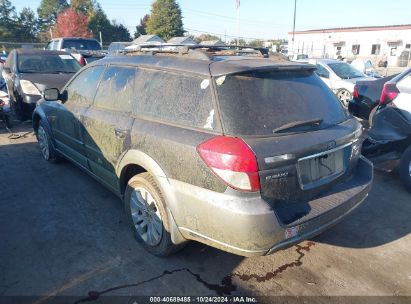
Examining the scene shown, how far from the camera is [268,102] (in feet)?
8.71

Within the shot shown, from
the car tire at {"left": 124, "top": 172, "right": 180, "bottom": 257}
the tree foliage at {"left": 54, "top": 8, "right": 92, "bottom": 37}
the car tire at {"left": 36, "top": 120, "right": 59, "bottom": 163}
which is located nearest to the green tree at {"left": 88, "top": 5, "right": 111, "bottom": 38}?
the tree foliage at {"left": 54, "top": 8, "right": 92, "bottom": 37}

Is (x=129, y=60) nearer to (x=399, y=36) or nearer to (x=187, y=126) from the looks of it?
(x=187, y=126)

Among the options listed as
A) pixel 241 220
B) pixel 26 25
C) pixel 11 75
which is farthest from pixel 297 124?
pixel 26 25

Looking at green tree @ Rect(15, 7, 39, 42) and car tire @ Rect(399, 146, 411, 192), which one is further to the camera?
green tree @ Rect(15, 7, 39, 42)

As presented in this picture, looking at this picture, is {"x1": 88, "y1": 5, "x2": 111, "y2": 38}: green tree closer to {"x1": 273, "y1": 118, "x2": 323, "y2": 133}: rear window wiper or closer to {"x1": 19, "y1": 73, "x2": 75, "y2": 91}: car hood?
{"x1": 19, "y1": 73, "x2": 75, "y2": 91}: car hood

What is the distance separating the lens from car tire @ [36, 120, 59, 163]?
204 inches

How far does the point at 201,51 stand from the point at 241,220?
1626mm

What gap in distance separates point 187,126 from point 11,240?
2.17 m

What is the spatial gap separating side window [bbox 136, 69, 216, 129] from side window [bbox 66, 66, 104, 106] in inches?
37.5

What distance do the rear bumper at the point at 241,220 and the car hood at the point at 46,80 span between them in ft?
19.2

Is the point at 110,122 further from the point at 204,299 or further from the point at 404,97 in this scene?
the point at 404,97

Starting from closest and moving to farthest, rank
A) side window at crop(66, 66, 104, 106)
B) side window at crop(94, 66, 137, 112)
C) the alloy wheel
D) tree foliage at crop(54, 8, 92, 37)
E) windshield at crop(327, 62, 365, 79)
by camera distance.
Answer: the alloy wheel → side window at crop(94, 66, 137, 112) → side window at crop(66, 66, 104, 106) → windshield at crop(327, 62, 365, 79) → tree foliage at crop(54, 8, 92, 37)

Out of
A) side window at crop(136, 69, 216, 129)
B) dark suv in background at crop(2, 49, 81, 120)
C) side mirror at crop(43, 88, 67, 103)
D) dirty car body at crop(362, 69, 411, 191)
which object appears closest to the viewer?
side window at crop(136, 69, 216, 129)

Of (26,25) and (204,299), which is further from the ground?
(26,25)
